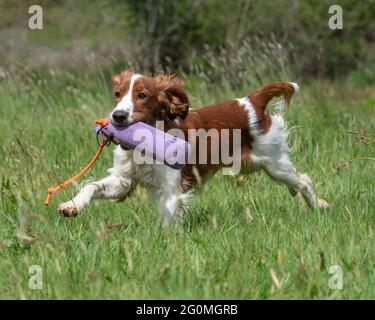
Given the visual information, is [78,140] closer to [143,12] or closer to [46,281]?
[46,281]

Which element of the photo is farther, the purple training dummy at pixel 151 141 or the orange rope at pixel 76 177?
the purple training dummy at pixel 151 141

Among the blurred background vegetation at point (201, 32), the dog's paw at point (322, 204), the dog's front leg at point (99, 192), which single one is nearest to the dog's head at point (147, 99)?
the dog's front leg at point (99, 192)

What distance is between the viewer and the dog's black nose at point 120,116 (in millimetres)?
4512

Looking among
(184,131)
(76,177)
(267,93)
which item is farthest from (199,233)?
(267,93)

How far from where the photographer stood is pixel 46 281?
3.40 meters

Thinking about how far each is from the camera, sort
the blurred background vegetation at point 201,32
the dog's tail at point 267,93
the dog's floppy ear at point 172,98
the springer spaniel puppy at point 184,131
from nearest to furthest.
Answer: the springer spaniel puppy at point 184,131
the dog's floppy ear at point 172,98
the dog's tail at point 267,93
the blurred background vegetation at point 201,32

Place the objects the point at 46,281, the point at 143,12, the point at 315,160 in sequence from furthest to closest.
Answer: the point at 143,12 < the point at 315,160 < the point at 46,281

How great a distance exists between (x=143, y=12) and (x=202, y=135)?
7912 millimetres

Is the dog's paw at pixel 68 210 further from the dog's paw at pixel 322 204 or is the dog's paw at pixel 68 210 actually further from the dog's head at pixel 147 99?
the dog's paw at pixel 322 204

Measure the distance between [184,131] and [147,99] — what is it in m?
0.34

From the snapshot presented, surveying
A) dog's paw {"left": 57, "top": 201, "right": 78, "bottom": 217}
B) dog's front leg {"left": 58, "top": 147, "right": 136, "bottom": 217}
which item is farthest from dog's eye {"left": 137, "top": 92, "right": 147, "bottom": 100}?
dog's paw {"left": 57, "top": 201, "right": 78, "bottom": 217}

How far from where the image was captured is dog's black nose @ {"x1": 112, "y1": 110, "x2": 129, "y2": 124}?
4512 millimetres

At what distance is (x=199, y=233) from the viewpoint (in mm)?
4207

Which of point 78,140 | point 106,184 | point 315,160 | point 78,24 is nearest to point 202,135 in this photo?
point 106,184
